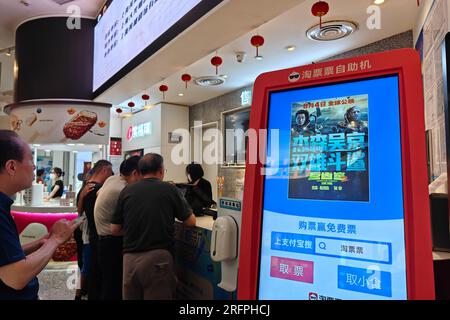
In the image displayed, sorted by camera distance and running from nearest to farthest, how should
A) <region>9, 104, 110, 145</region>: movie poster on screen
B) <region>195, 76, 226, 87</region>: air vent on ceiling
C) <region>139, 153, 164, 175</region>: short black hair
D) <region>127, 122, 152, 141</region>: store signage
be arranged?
1. <region>139, 153, 164, 175</region>: short black hair
2. <region>9, 104, 110, 145</region>: movie poster on screen
3. <region>195, 76, 226, 87</region>: air vent on ceiling
4. <region>127, 122, 152, 141</region>: store signage

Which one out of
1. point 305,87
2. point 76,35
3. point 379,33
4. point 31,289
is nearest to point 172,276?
point 31,289

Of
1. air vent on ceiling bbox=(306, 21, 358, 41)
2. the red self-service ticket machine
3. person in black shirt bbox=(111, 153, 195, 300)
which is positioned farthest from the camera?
air vent on ceiling bbox=(306, 21, 358, 41)

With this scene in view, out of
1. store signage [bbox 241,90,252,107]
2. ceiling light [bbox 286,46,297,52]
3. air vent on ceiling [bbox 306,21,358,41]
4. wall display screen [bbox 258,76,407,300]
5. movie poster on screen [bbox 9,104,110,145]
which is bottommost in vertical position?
wall display screen [bbox 258,76,407,300]

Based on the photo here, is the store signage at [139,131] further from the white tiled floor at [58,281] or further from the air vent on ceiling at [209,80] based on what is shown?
the white tiled floor at [58,281]

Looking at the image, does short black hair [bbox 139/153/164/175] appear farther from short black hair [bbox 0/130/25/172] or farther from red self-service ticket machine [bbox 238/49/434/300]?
red self-service ticket machine [bbox 238/49/434/300]

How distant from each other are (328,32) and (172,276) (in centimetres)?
312

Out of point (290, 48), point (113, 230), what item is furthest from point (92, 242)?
point (290, 48)

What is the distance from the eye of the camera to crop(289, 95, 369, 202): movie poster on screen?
818 millimetres

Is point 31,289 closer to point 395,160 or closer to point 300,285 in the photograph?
point 300,285

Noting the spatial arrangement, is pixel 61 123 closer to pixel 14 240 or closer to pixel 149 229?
pixel 149 229

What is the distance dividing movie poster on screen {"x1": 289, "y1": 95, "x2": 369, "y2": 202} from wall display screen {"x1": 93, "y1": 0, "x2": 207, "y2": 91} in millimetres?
842

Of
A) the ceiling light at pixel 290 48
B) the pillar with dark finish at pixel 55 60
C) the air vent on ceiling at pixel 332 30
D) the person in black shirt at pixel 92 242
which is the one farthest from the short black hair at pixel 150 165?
the ceiling light at pixel 290 48

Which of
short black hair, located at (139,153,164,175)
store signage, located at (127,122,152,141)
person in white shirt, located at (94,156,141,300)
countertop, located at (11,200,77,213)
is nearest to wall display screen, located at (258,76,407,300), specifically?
short black hair, located at (139,153,164,175)

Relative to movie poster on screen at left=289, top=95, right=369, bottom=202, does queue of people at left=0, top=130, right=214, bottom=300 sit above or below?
below
